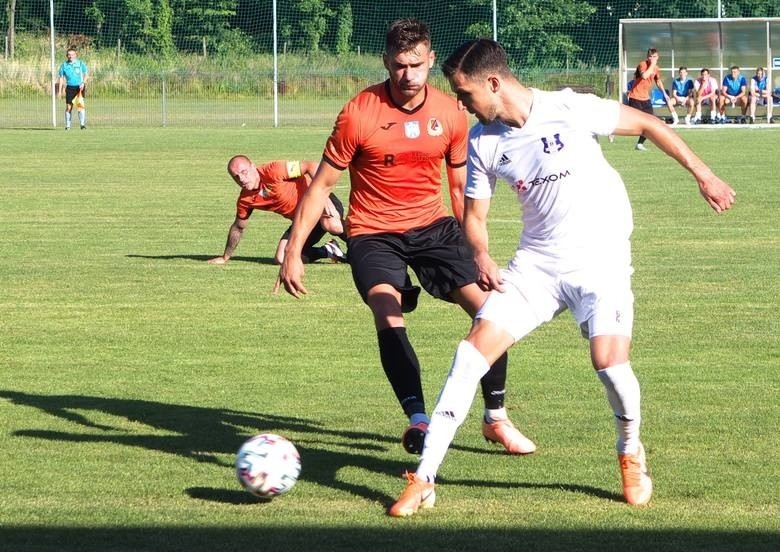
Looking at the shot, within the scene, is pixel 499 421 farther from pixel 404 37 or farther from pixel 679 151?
pixel 404 37

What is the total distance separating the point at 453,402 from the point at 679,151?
1420mm

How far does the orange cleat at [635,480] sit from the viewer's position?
571 centimetres

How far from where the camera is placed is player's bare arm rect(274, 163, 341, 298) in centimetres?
642

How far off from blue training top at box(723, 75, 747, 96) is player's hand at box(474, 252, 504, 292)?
36.3 meters

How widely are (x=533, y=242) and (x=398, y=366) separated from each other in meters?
1.10

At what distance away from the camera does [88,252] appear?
14523mm

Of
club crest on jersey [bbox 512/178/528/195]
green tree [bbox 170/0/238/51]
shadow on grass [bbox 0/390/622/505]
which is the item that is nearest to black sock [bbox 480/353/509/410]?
shadow on grass [bbox 0/390/622/505]

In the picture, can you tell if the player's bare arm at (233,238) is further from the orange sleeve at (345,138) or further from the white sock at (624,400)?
the white sock at (624,400)

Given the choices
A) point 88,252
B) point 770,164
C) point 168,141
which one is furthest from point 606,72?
point 88,252

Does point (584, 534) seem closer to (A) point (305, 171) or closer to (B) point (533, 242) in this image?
(B) point (533, 242)

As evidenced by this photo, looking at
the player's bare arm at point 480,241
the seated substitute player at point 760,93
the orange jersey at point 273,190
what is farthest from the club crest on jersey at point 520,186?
the seated substitute player at point 760,93

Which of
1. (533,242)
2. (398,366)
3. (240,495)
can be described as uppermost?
(533,242)

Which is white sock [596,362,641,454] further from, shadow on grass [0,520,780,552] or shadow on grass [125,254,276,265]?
shadow on grass [125,254,276,265]

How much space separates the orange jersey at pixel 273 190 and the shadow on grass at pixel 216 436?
5830 millimetres
